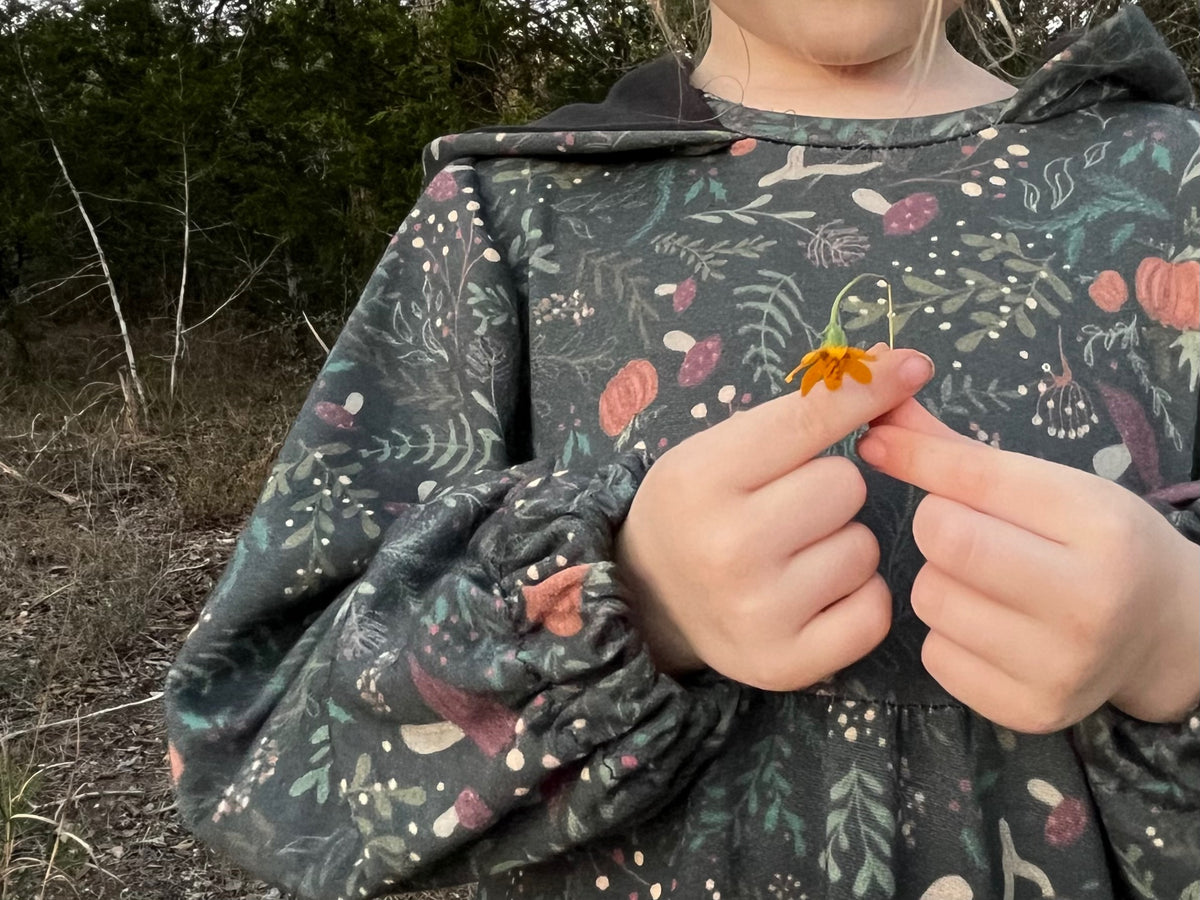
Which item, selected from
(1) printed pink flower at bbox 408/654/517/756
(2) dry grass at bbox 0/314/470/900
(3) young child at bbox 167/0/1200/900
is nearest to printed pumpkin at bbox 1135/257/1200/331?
(3) young child at bbox 167/0/1200/900

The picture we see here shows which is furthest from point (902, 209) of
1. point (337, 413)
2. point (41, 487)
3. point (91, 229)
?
point (91, 229)

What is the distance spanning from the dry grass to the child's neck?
1209mm

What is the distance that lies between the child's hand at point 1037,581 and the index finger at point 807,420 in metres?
0.03

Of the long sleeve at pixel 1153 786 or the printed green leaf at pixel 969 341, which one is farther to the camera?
the printed green leaf at pixel 969 341

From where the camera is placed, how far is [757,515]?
395 mm

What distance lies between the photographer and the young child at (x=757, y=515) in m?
0.39

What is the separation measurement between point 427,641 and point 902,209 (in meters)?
0.39

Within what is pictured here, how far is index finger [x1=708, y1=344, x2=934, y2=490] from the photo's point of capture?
0.37m

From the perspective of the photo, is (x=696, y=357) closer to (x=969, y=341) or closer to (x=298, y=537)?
(x=969, y=341)

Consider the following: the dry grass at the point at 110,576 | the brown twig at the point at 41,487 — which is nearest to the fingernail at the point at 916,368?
the dry grass at the point at 110,576

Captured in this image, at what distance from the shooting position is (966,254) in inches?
22.1

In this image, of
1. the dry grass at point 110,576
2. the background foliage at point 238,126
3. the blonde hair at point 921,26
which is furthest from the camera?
the background foliage at point 238,126

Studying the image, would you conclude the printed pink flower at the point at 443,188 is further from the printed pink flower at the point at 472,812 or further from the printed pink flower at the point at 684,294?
the printed pink flower at the point at 472,812

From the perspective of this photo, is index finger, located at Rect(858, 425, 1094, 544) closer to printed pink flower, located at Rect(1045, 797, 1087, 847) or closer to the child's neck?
printed pink flower, located at Rect(1045, 797, 1087, 847)
